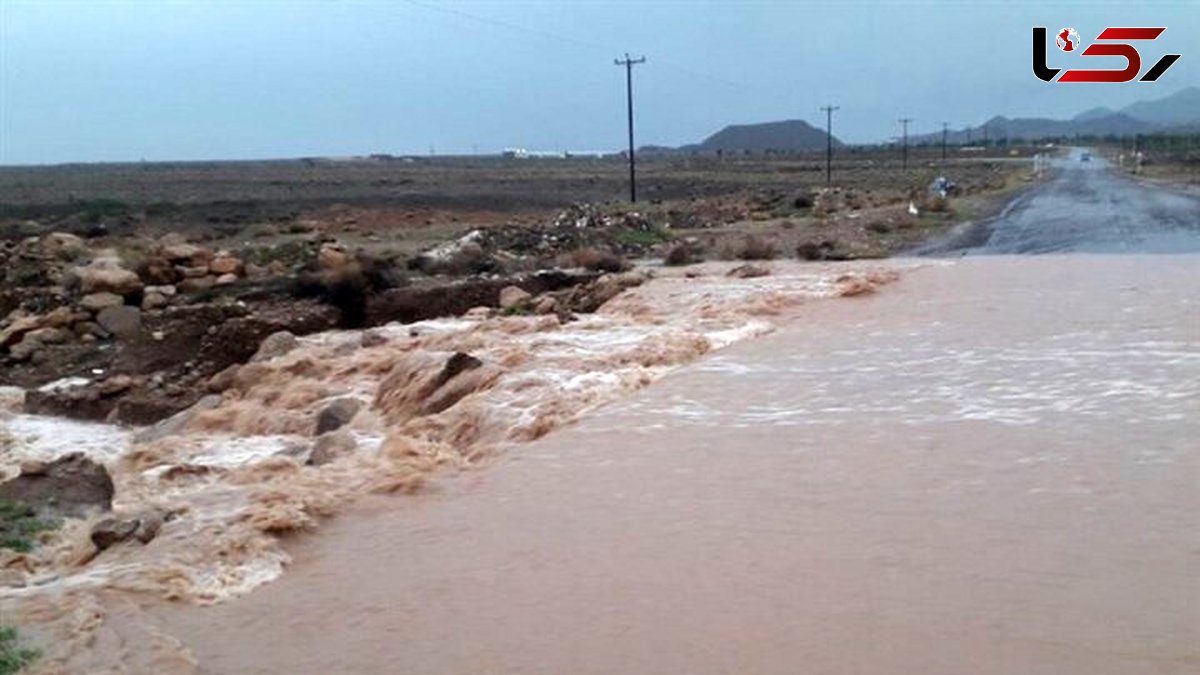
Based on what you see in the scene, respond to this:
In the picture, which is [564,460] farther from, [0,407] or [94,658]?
[0,407]

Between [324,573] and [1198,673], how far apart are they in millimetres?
5513

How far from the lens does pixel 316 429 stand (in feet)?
48.8

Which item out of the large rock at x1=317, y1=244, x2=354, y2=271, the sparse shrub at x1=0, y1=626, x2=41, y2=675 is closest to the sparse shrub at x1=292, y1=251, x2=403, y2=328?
the large rock at x1=317, y1=244, x2=354, y2=271

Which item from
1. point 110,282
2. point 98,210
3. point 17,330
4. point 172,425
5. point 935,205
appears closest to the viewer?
point 172,425

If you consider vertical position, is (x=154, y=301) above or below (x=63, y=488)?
above

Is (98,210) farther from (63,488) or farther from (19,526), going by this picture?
(19,526)

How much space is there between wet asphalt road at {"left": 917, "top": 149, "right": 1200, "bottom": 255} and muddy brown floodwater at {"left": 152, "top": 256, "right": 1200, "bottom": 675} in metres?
13.8

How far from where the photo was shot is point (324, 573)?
9.01m

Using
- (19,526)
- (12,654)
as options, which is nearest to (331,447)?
(19,526)

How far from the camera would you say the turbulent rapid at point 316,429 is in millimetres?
9172

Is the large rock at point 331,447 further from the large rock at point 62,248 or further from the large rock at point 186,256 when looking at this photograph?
the large rock at point 62,248

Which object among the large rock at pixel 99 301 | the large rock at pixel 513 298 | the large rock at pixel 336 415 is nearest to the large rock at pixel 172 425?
the large rock at pixel 336 415

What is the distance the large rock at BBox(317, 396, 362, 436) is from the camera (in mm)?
14664

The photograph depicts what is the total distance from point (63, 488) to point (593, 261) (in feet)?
52.2
